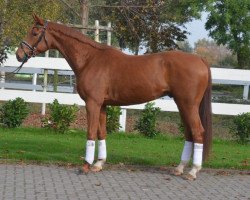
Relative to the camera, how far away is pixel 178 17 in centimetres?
2548

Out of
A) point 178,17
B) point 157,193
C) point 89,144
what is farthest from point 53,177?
point 178,17

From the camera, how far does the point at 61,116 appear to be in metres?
13.7

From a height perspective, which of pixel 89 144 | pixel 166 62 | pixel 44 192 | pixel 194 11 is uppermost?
pixel 194 11

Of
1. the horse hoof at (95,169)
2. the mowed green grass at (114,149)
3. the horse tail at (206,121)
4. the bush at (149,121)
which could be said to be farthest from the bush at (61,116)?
the horse tail at (206,121)

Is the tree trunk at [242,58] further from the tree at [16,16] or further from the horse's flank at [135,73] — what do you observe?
the horse's flank at [135,73]

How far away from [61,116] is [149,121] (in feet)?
7.30

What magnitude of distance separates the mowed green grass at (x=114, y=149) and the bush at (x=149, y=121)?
220 mm

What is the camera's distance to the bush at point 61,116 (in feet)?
44.8

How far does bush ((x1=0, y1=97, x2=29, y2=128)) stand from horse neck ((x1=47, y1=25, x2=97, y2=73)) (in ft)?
16.8

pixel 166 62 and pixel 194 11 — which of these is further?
pixel 194 11

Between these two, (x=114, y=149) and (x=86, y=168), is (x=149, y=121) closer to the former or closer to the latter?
(x=114, y=149)

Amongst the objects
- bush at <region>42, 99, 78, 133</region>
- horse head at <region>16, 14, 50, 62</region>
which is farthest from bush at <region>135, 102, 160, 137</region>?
horse head at <region>16, 14, 50, 62</region>

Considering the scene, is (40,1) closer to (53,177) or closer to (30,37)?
(30,37)

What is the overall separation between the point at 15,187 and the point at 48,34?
8.84ft
